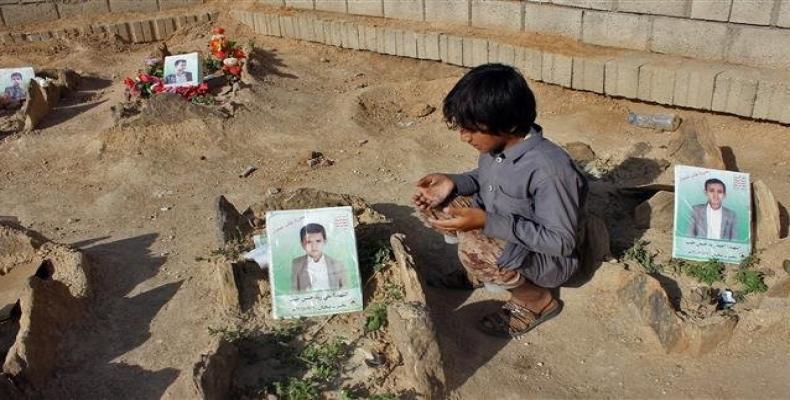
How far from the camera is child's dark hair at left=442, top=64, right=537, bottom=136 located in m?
3.08

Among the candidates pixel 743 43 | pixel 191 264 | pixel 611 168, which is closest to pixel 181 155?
pixel 191 264

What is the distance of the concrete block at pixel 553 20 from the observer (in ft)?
19.9

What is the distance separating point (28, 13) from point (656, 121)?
7.10 metres

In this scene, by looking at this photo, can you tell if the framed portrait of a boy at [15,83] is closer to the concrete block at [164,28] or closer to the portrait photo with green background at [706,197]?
the concrete block at [164,28]

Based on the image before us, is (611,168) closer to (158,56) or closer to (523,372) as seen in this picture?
(523,372)

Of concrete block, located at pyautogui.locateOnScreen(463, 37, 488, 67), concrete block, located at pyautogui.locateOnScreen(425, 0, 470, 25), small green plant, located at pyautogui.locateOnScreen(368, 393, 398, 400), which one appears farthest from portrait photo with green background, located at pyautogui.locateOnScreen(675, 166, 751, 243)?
concrete block, located at pyautogui.locateOnScreen(425, 0, 470, 25)

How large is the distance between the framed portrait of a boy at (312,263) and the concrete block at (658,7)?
340cm

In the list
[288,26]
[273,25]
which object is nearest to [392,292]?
[288,26]

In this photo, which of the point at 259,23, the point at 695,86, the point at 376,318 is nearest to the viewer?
the point at 376,318

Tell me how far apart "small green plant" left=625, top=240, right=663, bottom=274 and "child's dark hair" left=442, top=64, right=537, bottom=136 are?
3.97 ft

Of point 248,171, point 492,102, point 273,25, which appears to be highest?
point 492,102

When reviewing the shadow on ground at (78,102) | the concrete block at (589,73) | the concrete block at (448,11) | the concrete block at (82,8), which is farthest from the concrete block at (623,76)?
the concrete block at (82,8)

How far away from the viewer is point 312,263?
11.8 ft

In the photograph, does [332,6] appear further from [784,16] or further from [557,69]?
[784,16]
